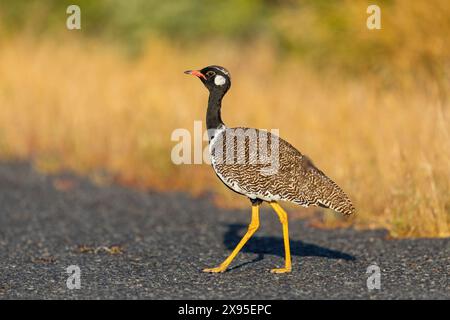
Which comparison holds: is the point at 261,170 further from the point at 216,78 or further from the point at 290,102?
the point at 290,102

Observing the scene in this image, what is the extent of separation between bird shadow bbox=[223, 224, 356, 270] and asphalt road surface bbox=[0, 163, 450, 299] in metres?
0.01

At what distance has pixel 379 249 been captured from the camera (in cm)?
989

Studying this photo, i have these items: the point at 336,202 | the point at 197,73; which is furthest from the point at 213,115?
the point at 336,202

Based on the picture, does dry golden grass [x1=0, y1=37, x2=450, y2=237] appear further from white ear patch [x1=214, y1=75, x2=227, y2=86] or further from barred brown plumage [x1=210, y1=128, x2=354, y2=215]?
white ear patch [x1=214, y1=75, x2=227, y2=86]

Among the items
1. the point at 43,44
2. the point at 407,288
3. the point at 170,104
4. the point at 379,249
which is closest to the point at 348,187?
the point at 379,249

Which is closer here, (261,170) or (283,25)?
(261,170)

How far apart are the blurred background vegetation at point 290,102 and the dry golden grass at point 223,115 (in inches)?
1.0

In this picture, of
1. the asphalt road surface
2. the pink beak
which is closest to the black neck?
the pink beak

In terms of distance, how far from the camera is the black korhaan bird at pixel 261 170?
815 cm

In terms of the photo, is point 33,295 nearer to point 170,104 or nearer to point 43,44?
point 170,104

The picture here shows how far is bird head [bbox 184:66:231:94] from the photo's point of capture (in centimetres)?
860

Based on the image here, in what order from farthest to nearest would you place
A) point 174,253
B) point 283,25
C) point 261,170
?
1. point 283,25
2. point 174,253
3. point 261,170

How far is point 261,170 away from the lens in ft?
27.0

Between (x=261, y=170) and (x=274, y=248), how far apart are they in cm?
219
